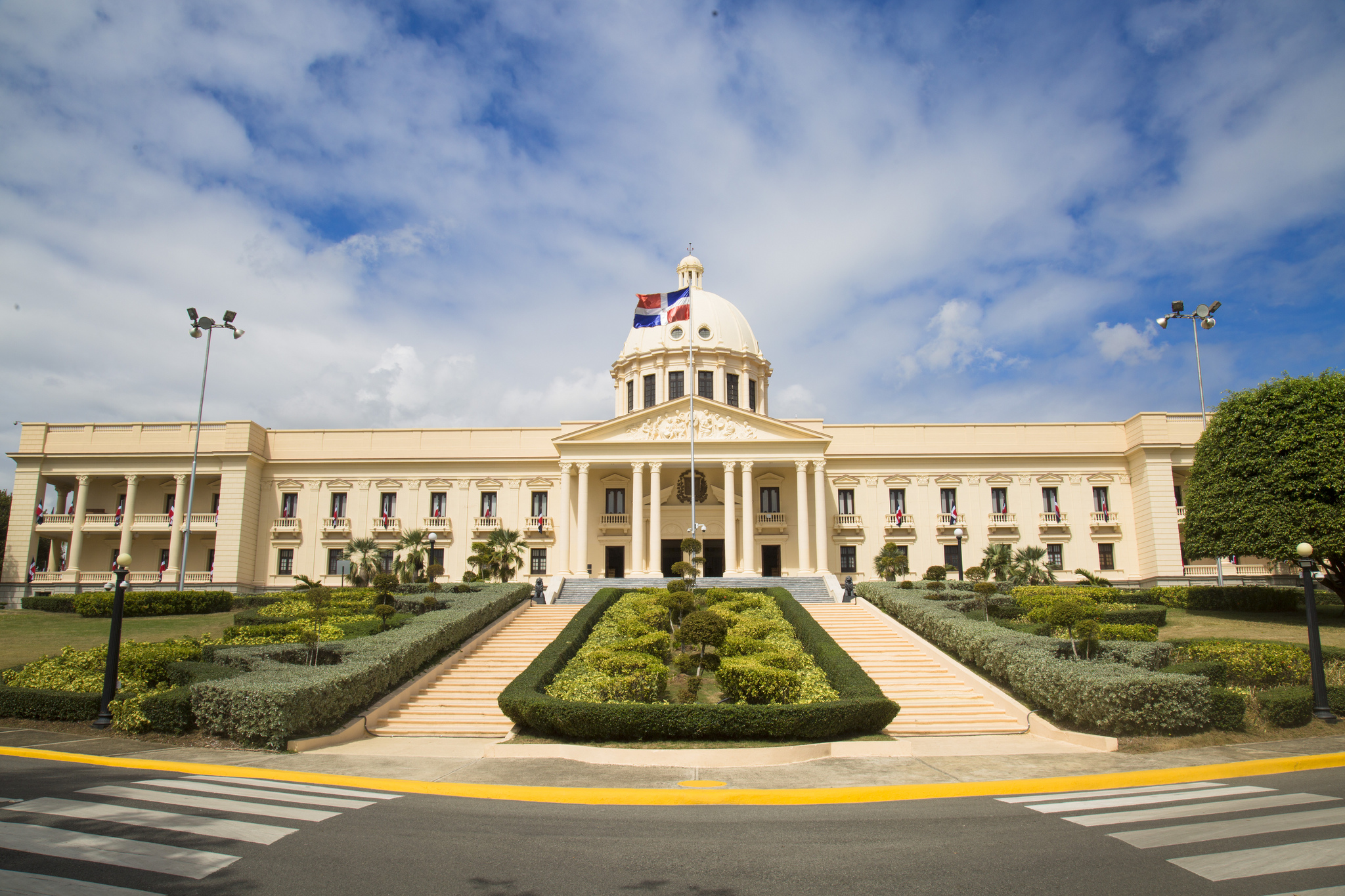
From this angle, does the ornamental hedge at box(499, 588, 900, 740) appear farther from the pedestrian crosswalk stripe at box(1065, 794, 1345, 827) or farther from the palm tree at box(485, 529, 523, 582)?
the palm tree at box(485, 529, 523, 582)

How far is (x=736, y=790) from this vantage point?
11.7 metres

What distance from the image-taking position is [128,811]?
8.95 m

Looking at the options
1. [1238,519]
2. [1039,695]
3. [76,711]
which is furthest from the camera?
[1238,519]

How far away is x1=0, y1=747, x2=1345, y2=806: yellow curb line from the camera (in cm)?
1141

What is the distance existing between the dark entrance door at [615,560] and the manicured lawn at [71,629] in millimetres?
19609

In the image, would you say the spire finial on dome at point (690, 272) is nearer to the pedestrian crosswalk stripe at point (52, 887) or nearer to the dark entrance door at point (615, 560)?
the dark entrance door at point (615, 560)

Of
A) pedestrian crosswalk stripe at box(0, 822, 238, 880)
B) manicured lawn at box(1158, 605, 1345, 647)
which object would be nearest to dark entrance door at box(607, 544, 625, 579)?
manicured lawn at box(1158, 605, 1345, 647)

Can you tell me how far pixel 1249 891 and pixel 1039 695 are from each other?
1125 centimetres

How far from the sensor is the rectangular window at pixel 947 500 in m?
47.8

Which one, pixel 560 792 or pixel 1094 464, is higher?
pixel 1094 464

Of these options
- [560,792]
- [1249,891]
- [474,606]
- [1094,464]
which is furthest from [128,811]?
[1094,464]

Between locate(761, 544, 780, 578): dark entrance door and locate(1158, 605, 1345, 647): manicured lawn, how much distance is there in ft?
65.7

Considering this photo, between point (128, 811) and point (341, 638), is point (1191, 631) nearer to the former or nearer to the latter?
point (341, 638)

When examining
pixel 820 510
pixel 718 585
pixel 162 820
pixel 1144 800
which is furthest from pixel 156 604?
pixel 1144 800
